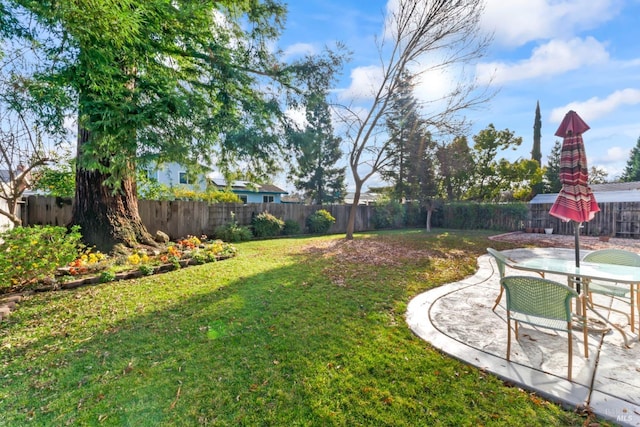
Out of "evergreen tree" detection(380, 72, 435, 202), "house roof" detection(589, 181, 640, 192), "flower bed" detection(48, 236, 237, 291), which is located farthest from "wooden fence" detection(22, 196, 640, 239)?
"house roof" detection(589, 181, 640, 192)

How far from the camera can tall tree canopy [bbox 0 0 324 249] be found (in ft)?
12.2

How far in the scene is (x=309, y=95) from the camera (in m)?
7.29

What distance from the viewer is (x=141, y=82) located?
4734 mm

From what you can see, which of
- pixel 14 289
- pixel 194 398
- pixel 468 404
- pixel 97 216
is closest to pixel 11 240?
pixel 14 289

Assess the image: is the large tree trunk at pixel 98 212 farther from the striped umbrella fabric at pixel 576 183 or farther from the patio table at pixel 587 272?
the striped umbrella fabric at pixel 576 183

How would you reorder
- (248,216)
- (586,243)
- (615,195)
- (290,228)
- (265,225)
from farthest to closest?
1. (615,195)
2. (290,228)
3. (248,216)
4. (265,225)
5. (586,243)

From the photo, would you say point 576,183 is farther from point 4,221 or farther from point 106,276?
point 4,221

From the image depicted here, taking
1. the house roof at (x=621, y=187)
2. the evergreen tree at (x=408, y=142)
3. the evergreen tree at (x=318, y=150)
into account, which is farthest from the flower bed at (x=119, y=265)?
the house roof at (x=621, y=187)

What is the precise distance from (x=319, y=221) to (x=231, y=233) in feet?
16.2

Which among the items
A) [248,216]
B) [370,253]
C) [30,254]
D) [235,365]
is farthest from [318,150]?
[248,216]

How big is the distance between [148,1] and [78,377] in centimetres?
508

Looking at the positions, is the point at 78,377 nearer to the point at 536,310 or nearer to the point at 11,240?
the point at 11,240

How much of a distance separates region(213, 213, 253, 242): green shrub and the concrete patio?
781 cm

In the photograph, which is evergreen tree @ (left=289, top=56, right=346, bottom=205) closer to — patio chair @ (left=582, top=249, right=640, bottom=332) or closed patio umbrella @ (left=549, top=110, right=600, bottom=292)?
closed patio umbrella @ (left=549, top=110, right=600, bottom=292)
